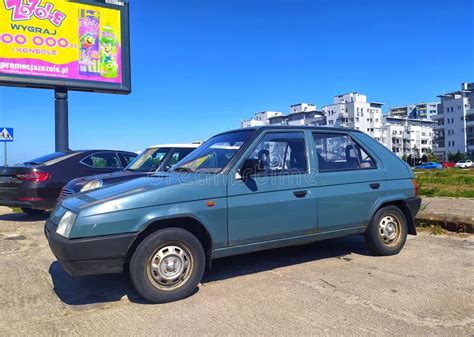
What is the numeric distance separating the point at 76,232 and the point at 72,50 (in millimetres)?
14322

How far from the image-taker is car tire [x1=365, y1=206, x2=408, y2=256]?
5330 mm

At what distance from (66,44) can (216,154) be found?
1359 centimetres

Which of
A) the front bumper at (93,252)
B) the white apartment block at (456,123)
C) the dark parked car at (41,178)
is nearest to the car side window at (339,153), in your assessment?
the front bumper at (93,252)

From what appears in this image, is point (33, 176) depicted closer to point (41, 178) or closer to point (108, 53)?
point (41, 178)

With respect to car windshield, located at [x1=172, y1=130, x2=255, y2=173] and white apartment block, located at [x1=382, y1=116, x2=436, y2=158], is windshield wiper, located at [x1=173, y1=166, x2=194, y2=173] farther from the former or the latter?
white apartment block, located at [x1=382, y1=116, x2=436, y2=158]

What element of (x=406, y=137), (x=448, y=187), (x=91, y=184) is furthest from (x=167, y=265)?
(x=406, y=137)

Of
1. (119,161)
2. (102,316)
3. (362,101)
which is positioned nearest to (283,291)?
(102,316)

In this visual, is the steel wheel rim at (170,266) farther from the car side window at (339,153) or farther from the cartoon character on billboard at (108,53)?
the cartoon character on billboard at (108,53)

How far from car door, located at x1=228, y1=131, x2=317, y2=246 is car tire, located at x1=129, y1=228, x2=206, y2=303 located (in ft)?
1.54

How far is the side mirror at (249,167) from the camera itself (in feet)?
13.9

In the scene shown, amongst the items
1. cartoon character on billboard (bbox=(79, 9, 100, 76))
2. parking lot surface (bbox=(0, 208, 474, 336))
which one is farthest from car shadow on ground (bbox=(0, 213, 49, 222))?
cartoon character on billboard (bbox=(79, 9, 100, 76))

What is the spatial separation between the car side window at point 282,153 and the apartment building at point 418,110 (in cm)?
15955

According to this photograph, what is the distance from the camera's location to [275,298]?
12.9 feet

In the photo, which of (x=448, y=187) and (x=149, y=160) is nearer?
(x=149, y=160)
